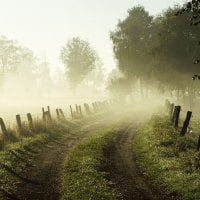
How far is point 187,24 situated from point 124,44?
24.9m

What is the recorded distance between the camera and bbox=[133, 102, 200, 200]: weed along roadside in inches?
619

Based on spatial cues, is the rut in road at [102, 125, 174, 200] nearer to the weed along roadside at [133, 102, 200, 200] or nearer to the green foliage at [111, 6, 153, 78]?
the weed along roadside at [133, 102, 200, 200]

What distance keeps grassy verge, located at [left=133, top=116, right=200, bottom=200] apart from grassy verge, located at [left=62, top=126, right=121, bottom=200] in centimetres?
235

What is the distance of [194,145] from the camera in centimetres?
2345

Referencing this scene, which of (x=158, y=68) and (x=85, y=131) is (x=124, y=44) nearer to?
(x=158, y=68)

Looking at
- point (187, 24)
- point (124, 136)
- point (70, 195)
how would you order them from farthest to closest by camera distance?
point (187, 24) → point (124, 136) → point (70, 195)

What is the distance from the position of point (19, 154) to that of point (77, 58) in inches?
3640

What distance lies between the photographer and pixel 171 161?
1980 cm

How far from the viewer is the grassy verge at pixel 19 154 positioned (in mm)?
16844

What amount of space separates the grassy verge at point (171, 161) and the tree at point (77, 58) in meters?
86.4

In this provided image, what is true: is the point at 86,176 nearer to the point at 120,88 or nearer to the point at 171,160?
the point at 171,160

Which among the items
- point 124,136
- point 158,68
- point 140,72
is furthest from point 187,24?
point 124,136

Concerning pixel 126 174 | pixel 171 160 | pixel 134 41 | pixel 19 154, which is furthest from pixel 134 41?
pixel 126 174

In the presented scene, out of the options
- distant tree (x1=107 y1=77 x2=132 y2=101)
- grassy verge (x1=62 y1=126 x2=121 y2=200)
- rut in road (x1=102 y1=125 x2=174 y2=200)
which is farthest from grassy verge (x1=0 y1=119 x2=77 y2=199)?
distant tree (x1=107 y1=77 x2=132 y2=101)
